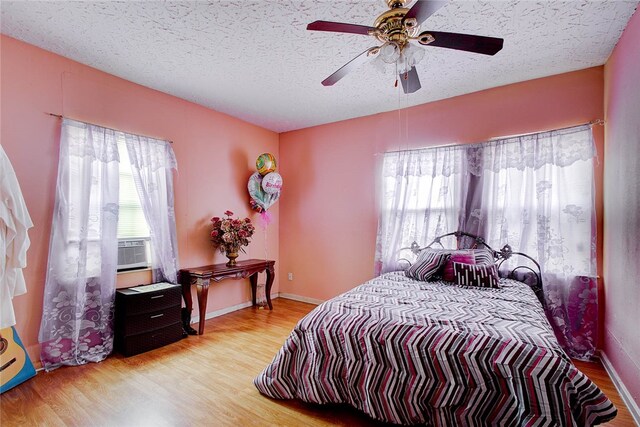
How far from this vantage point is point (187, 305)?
132 inches

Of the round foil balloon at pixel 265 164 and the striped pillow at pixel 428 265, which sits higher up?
the round foil balloon at pixel 265 164

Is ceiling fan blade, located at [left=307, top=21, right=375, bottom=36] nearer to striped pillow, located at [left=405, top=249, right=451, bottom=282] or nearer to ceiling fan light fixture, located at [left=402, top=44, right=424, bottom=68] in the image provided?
ceiling fan light fixture, located at [left=402, top=44, right=424, bottom=68]

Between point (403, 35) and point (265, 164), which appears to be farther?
point (265, 164)

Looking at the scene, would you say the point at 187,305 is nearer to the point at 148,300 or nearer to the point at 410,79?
the point at 148,300

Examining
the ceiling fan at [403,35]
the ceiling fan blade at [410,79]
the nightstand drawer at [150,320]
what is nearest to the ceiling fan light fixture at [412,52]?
the ceiling fan at [403,35]

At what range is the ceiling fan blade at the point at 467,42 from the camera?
5.07 feet

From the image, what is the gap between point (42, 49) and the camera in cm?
249

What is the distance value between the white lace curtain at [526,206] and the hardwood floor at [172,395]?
0.63m

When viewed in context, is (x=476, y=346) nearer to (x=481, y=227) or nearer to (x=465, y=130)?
(x=481, y=227)

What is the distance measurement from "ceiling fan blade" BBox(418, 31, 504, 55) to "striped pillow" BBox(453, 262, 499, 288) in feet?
6.03

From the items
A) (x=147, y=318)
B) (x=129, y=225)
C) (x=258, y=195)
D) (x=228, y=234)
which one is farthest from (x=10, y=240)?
(x=258, y=195)

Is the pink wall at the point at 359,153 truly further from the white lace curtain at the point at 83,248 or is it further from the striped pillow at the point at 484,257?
the white lace curtain at the point at 83,248

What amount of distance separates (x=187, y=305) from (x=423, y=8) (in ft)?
11.2

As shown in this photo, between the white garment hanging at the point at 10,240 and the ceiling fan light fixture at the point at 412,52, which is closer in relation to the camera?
the ceiling fan light fixture at the point at 412,52
